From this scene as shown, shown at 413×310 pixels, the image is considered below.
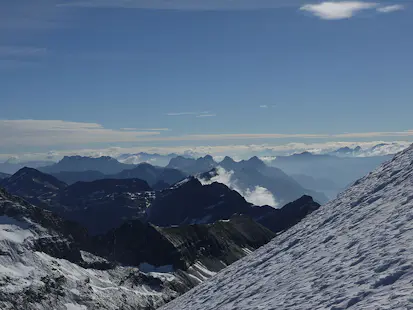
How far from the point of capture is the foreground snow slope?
2080cm

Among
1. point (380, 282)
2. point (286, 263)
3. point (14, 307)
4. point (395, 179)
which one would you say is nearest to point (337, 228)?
point (286, 263)

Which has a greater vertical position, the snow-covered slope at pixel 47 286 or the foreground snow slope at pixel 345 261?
the foreground snow slope at pixel 345 261

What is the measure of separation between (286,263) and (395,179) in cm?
1246

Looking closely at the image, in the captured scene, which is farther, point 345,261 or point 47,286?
point 47,286

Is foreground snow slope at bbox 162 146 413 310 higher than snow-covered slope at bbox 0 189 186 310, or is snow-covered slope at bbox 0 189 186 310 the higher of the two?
foreground snow slope at bbox 162 146 413 310

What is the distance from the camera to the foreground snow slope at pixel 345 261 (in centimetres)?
2080

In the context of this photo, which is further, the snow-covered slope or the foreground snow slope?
the snow-covered slope

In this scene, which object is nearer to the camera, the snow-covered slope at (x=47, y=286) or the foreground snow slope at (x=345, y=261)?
the foreground snow slope at (x=345, y=261)

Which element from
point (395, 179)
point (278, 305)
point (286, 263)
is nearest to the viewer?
point (278, 305)

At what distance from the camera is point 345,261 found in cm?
2686

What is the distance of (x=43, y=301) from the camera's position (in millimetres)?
166750

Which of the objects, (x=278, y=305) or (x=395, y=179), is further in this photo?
(x=395, y=179)

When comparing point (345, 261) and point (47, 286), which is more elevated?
point (345, 261)

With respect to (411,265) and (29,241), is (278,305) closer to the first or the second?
(411,265)
